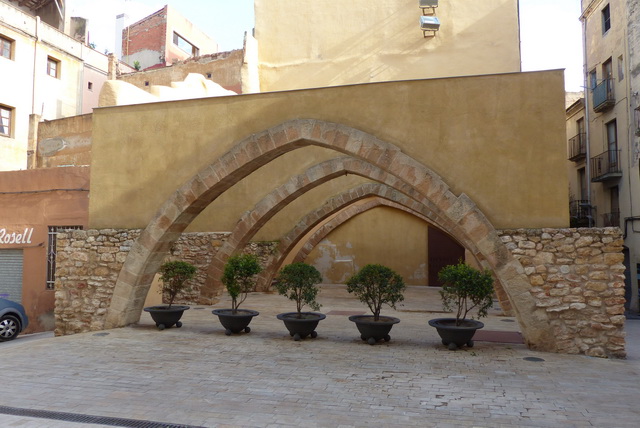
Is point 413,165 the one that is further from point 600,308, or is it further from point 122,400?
point 122,400

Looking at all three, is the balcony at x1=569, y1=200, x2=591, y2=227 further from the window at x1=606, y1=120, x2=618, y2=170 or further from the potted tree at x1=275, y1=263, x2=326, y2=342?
the potted tree at x1=275, y1=263, x2=326, y2=342

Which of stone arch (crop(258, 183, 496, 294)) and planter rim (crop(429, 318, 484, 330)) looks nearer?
planter rim (crop(429, 318, 484, 330))

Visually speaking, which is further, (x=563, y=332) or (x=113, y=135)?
(x=113, y=135)

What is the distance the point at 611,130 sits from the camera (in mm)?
16859

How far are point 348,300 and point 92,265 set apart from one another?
272 inches

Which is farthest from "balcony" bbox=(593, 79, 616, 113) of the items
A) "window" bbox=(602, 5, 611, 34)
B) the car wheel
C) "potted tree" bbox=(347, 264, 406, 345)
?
the car wheel

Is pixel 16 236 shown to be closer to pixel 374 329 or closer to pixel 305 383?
pixel 374 329

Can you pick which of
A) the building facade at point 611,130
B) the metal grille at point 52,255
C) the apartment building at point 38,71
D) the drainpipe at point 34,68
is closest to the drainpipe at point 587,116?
the building facade at point 611,130

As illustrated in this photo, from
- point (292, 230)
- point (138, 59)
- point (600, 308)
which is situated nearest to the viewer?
point (600, 308)

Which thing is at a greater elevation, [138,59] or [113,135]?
[138,59]

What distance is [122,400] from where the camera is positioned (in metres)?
4.78

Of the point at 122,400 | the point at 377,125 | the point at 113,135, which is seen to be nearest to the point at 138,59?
the point at 113,135

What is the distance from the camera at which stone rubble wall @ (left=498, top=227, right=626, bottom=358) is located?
648cm

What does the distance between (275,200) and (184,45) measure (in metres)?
18.9
